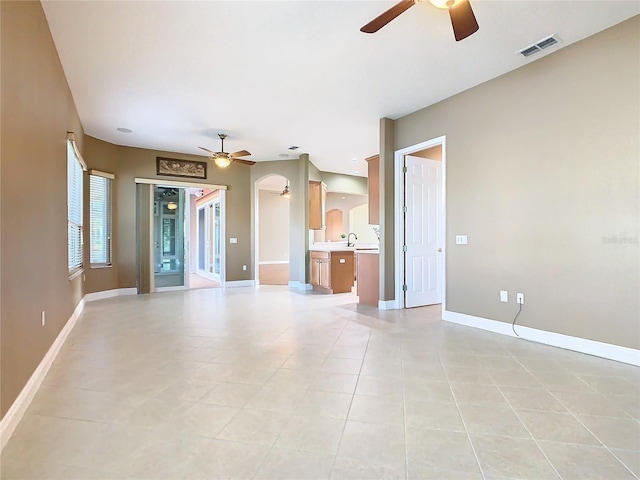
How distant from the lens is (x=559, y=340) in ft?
10.6

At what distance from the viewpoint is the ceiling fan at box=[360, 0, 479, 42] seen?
203 cm

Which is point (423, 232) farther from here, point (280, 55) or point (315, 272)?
point (280, 55)

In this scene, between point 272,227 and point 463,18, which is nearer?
point 463,18

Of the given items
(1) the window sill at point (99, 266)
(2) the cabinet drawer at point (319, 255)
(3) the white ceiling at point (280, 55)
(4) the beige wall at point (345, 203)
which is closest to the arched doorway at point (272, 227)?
(4) the beige wall at point (345, 203)

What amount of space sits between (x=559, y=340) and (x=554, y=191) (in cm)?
145

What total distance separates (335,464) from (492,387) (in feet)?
4.61

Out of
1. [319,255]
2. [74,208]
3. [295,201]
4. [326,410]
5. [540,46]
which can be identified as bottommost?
[326,410]

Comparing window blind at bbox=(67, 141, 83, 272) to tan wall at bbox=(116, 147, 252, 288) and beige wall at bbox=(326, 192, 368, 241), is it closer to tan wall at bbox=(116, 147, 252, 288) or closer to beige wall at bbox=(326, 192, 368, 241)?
tan wall at bbox=(116, 147, 252, 288)

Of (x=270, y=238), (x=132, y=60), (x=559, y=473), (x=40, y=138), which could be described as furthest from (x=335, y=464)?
(x=270, y=238)

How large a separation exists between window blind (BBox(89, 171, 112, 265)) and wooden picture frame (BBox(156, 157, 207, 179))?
1.00m

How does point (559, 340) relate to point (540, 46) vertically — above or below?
below

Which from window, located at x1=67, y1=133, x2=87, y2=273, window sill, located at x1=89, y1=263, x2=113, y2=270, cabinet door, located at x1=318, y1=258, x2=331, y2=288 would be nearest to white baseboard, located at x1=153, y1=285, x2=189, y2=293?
window sill, located at x1=89, y1=263, x2=113, y2=270

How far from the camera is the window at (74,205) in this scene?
400 centimetres

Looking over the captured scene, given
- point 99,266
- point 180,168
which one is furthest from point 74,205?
point 180,168
